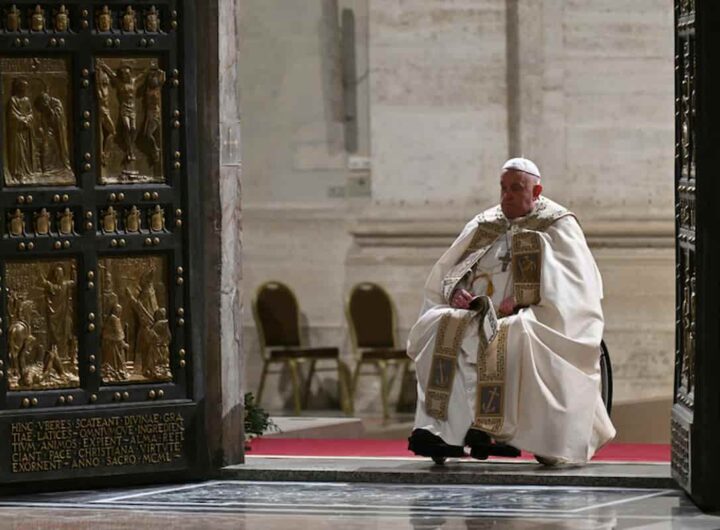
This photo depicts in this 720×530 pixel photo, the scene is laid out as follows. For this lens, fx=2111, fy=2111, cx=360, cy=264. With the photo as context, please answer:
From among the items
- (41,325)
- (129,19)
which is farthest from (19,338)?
(129,19)

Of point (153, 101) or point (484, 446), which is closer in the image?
point (153, 101)

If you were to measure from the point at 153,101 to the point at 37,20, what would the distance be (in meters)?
0.70

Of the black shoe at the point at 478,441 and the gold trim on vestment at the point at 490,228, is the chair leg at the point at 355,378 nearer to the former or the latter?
the gold trim on vestment at the point at 490,228

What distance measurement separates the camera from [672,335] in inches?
677

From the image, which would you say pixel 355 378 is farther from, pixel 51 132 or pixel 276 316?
pixel 51 132

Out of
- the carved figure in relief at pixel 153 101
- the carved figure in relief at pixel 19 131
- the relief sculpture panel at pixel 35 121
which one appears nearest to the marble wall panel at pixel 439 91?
the carved figure in relief at pixel 153 101

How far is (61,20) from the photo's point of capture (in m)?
10.4

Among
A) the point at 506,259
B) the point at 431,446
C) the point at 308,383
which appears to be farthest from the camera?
the point at 308,383

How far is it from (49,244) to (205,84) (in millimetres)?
1161

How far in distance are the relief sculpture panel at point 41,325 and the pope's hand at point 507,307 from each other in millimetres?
2183

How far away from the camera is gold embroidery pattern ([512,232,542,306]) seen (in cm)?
1080

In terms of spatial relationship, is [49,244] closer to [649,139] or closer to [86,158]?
[86,158]

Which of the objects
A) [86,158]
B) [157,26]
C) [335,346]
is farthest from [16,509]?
[335,346]

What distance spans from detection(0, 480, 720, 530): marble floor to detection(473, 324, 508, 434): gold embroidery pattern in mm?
316
